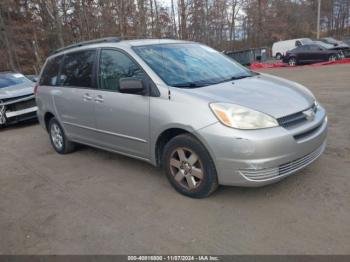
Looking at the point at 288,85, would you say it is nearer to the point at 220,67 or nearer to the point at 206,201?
the point at 220,67

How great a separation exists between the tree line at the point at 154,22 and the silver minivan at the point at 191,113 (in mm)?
18927

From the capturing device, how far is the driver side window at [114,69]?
420 centimetres

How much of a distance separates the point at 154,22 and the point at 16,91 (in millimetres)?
27702

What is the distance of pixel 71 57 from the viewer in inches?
212

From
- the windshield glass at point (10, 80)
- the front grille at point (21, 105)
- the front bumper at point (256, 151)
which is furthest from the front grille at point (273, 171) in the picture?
the windshield glass at point (10, 80)

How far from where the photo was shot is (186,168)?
373cm

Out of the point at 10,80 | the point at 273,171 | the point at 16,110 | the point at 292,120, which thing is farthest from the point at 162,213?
the point at 10,80

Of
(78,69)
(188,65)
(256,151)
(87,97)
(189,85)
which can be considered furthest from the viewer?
(78,69)

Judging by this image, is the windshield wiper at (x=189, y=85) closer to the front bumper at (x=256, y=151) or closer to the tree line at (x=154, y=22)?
the front bumper at (x=256, y=151)

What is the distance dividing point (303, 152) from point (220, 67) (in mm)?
1661

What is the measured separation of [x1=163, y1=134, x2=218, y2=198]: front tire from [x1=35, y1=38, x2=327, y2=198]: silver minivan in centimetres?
1

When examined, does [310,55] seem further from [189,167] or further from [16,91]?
[189,167]

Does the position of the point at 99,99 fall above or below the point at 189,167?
above

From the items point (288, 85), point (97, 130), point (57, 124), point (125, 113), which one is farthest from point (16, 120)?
point (288, 85)
